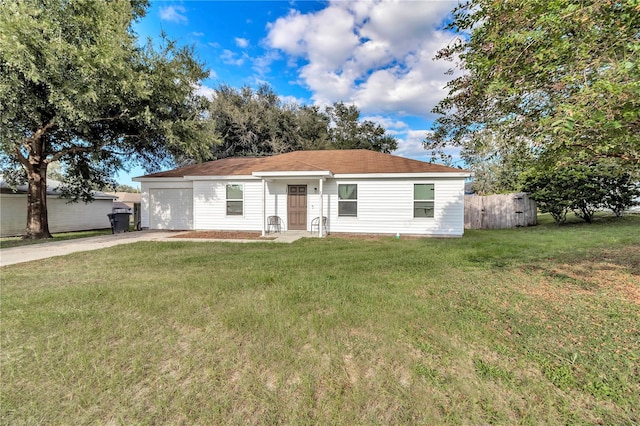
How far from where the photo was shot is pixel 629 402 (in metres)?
1.99

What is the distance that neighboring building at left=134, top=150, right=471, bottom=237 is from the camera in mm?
10633

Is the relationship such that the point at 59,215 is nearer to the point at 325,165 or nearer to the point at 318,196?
the point at 318,196

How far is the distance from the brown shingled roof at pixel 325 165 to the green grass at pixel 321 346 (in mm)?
6184

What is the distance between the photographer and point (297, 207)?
11.8 metres

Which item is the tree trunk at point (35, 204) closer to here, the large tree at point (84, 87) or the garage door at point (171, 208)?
the large tree at point (84, 87)

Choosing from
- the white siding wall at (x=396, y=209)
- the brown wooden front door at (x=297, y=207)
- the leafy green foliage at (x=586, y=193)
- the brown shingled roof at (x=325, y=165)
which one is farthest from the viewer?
the leafy green foliage at (x=586, y=193)

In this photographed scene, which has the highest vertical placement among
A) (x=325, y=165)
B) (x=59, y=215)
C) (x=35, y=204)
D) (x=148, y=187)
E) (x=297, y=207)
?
(x=325, y=165)

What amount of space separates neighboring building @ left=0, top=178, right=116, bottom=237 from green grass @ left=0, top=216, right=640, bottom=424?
1305 cm

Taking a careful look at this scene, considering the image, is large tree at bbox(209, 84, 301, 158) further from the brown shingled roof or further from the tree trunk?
the tree trunk

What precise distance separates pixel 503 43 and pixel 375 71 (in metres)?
15.1

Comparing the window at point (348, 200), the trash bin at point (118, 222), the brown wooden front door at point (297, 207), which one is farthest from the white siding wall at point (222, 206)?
the window at point (348, 200)

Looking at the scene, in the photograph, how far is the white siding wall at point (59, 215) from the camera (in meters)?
14.0

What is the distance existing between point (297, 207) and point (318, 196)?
100 cm

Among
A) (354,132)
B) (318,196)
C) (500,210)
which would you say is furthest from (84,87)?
(354,132)
